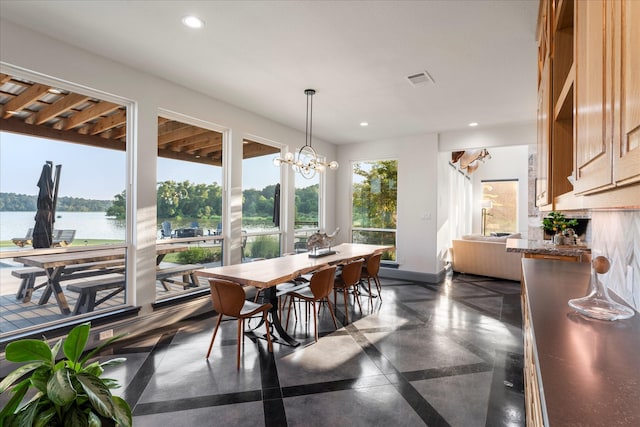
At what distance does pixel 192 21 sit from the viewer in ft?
8.20

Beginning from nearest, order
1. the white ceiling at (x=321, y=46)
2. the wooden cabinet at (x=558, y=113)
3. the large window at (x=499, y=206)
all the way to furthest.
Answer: the wooden cabinet at (x=558, y=113) → the white ceiling at (x=321, y=46) → the large window at (x=499, y=206)

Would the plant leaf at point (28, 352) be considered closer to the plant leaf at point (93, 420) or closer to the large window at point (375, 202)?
the plant leaf at point (93, 420)

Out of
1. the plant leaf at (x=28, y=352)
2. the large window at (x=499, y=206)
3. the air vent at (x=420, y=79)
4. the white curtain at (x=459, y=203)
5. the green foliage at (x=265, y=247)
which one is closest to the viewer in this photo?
the plant leaf at (x=28, y=352)

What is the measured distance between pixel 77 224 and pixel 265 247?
2.64 m

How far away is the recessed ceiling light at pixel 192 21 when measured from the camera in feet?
8.05

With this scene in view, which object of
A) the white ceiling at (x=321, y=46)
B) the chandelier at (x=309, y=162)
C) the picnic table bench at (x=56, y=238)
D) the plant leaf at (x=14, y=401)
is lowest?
the plant leaf at (x=14, y=401)

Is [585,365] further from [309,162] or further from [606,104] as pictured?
[309,162]

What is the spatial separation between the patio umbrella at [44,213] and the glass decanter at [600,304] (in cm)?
380

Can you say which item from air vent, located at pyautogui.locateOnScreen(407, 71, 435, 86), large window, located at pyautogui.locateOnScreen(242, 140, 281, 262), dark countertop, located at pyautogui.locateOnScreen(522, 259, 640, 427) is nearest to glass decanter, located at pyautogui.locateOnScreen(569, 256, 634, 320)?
dark countertop, located at pyautogui.locateOnScreen(522, 259, 640, 427)

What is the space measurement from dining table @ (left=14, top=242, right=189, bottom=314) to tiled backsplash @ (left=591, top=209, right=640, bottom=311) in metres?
3.85

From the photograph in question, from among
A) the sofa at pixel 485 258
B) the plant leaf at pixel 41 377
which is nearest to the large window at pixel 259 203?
the plant leaf at pixel 41 377

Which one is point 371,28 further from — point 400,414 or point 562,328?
point 400,414

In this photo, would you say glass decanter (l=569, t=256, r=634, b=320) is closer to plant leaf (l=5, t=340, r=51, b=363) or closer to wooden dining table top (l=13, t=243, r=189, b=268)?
plant leaf (l=5, t=340, r=51, b=363)

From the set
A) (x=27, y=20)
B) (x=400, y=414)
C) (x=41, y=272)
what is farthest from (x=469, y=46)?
(x=41, y=272)
